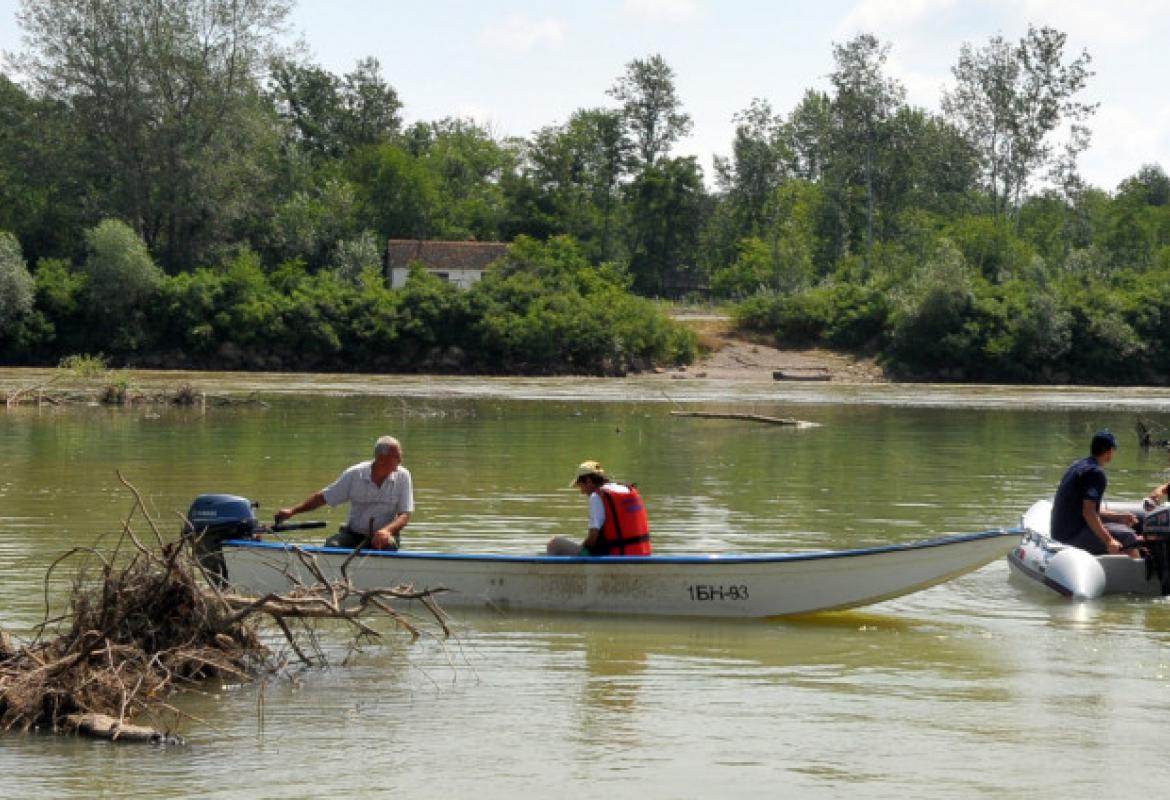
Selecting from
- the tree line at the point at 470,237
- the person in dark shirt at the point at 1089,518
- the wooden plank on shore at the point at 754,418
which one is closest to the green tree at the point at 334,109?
the tree line at the point at 470,237

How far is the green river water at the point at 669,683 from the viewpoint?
29.0ft

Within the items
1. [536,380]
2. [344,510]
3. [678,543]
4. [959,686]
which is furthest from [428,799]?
[536,380]

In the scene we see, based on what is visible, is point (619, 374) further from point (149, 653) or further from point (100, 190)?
point (149, 653)

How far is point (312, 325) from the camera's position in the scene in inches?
2404

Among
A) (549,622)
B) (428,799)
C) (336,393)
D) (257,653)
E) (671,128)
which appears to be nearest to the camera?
(428,799)

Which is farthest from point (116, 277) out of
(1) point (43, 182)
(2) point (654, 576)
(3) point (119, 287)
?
(2) point (654, 576)

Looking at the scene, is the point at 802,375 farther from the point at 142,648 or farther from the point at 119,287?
the point at 142,648

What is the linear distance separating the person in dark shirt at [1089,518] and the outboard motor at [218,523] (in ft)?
23.1

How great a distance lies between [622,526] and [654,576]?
46cm

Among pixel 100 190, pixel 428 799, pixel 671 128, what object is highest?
pixel 671 128

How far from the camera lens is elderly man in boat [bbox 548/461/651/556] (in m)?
12.5

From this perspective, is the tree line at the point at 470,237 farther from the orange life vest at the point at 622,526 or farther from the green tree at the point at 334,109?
the orange life vest at the point at 622,526

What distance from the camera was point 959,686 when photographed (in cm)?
1115

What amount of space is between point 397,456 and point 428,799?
482 cm
